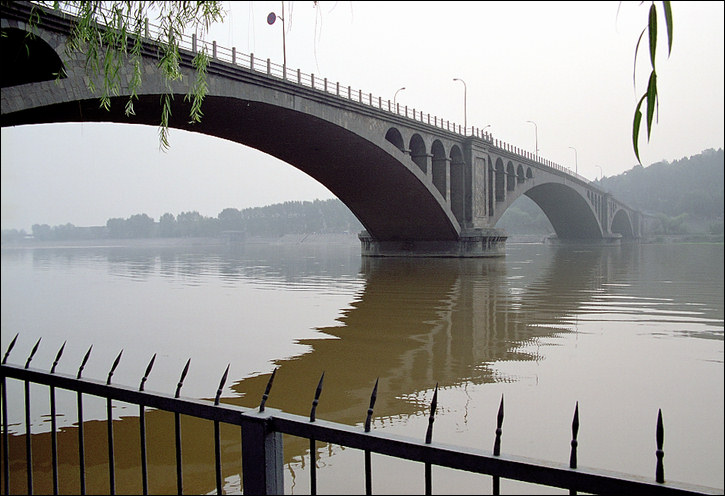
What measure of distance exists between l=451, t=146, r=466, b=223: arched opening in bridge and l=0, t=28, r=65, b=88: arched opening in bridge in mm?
30784

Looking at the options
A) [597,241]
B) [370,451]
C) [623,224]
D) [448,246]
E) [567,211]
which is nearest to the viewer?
[370,451]

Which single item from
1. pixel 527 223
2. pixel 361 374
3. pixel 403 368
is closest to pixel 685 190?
pixel 403 368

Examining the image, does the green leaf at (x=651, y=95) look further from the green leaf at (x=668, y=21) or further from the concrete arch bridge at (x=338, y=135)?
the concrete arch bridge at (x=338, y=135)

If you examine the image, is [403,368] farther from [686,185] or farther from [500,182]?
[500,182]

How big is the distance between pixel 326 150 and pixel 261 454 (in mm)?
32023

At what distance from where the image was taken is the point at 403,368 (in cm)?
913

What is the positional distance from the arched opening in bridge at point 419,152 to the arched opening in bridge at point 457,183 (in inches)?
194

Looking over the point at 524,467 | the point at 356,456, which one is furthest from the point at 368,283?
the point at 524,467

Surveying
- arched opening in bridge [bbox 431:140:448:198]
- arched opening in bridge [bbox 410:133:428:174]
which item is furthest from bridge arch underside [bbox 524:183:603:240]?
arched opening in bridge [bbox 410:133:428:174]

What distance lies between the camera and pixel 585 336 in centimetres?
1159

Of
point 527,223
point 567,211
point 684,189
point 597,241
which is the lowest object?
point 597,241

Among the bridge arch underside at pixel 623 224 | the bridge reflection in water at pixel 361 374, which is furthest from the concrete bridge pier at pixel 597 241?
the bridge reflection in water at pixel 361 374

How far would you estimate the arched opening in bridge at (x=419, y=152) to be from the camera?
3966cm

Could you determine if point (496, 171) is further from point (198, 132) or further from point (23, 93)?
point (23, 93)
